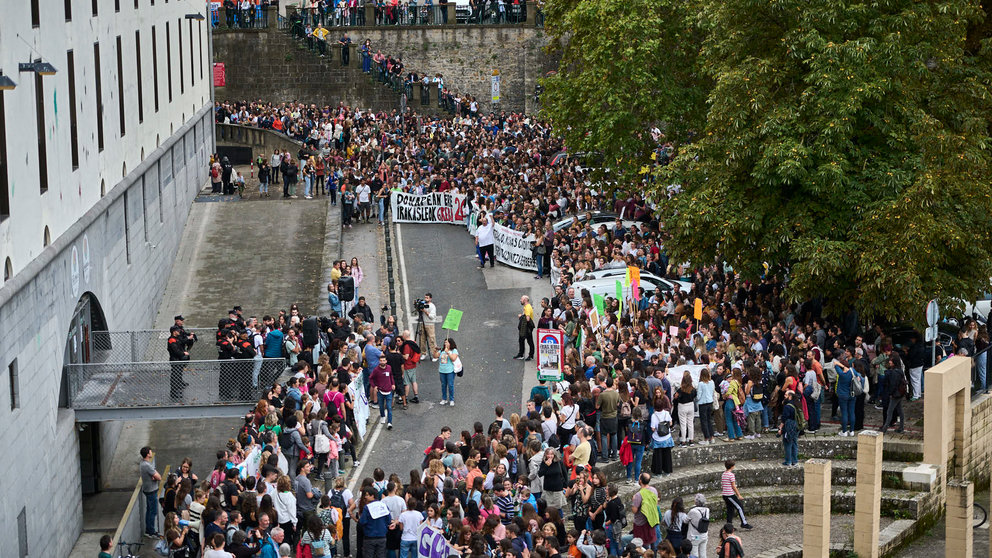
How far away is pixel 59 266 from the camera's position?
88.8 ft

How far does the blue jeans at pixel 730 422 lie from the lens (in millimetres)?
24953

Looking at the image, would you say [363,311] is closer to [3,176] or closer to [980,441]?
[3,176]

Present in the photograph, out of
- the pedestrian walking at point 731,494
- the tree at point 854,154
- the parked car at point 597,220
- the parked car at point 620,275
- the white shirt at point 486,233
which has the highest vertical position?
the tree at point 854,154

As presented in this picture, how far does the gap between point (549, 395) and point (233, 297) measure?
15.7 meters

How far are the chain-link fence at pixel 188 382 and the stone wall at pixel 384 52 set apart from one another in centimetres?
3490

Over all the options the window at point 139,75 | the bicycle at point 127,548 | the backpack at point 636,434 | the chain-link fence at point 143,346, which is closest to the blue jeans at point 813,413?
the backpack at point 636,434

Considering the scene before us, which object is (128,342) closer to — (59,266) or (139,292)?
(59,266)

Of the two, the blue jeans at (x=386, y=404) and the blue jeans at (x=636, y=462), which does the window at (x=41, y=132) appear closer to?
the blue jeans at (x=386, y=404)

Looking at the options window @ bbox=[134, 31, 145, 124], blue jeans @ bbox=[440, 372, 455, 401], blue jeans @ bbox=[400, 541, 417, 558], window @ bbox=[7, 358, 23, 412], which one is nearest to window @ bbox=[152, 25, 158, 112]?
window @ bbox=[134, 31, 145, 124]

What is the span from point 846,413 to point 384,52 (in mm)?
42376

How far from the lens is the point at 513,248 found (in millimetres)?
38656

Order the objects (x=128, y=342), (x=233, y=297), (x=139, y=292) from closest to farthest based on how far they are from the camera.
A: (x=128, y=342) < (x=139, y=292) < (x=233, y=297)

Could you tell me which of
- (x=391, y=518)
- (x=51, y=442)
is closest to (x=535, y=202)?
(x=51, y=442)

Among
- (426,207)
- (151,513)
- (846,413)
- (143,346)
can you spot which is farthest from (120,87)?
(846,413)
